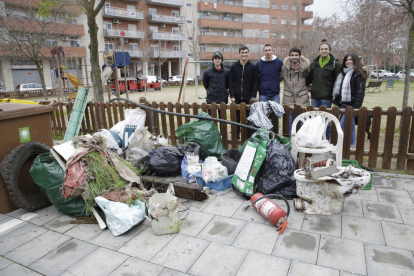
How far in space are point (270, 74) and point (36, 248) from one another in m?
4.45

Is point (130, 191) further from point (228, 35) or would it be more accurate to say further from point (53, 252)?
point (228, 35)

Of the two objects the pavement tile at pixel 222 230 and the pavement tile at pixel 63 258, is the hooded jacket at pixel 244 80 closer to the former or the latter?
the pavement tile at pixel 222 230

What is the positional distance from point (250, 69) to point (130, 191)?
336 cm

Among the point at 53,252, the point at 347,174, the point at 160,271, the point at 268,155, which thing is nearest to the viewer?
the point at 160,271

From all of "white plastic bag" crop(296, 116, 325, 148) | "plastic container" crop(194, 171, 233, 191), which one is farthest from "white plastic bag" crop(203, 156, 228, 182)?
"white plastic bag" crop(296, 116, 325, 148)

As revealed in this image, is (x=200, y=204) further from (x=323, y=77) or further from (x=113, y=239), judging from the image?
(x=323, y=77)

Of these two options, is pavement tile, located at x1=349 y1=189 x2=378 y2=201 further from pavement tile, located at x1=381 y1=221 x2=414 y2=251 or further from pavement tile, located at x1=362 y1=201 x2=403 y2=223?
pavement tile, located at x1=381 y1=221 x2=414 y2=251

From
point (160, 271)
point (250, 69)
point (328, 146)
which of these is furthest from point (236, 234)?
point (250, 69)

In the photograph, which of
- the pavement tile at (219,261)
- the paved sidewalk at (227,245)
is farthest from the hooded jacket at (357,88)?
the pavement tile at (219,261)

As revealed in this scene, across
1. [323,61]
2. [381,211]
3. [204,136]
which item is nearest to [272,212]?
[381,211]

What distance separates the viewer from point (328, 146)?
141 inches

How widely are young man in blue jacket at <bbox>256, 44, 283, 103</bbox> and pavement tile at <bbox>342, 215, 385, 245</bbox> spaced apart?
9.53 ft

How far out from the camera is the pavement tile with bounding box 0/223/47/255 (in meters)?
2.80

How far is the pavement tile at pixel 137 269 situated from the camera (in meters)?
2.32
